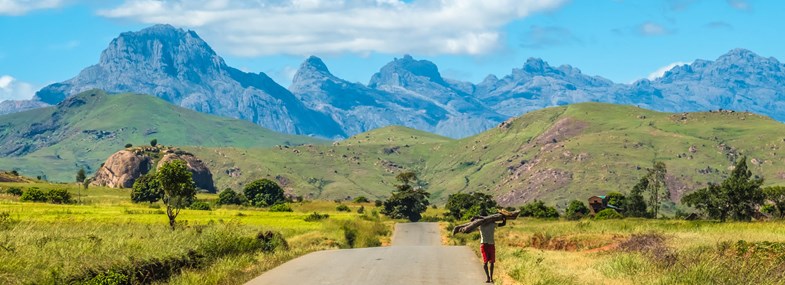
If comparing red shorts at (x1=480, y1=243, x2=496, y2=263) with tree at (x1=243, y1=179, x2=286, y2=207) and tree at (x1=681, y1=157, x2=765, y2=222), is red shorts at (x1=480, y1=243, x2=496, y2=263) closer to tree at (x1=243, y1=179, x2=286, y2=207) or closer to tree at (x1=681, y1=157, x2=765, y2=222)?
tree at (x1=681, y1=157, x2=765, y2=222)

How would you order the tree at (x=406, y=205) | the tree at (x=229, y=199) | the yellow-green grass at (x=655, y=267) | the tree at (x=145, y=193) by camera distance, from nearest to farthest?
the yellow-green grass at (x=655, y=267)
the tree at (x=406, y=205)
the tree at (x=145, y=193)
the tree at (x=229, y=199)

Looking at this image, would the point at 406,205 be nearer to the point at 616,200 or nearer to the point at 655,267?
the point at 616,200

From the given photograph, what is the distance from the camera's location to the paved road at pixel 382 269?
24344 millimetres

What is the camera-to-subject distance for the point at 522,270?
26.7 metres

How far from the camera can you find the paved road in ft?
79.9

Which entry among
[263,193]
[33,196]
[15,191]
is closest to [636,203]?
[263,193]

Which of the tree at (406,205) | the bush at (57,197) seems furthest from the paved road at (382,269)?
the tree at (406,205)

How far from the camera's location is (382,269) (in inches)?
1088

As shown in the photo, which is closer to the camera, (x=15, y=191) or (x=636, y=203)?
(x=15, y=191)

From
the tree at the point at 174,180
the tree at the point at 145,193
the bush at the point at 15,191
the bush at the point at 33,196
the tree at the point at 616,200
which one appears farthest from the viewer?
the tree at the point at 616,200

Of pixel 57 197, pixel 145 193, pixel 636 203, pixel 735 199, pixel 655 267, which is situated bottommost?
pixel 636 203

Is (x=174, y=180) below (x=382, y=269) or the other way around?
the other way around

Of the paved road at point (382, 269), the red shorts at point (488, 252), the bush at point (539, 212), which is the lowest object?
the bush at point (539, 212)

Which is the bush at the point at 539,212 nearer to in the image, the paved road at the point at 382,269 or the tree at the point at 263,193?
the tree at the point at 263,193
